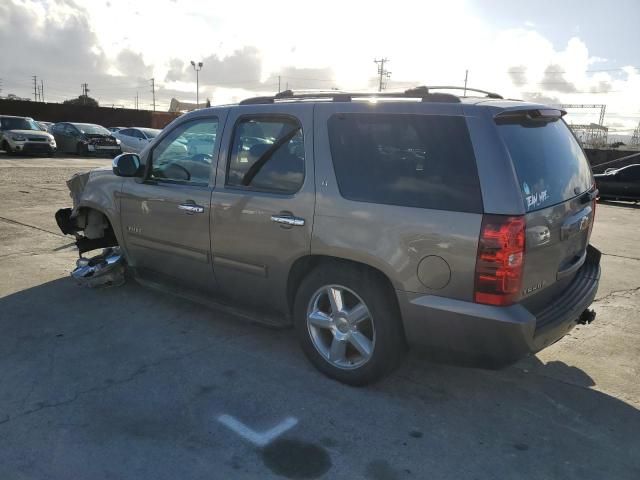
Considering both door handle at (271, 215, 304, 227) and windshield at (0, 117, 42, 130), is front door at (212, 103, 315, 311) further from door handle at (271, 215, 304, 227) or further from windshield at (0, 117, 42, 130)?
windshield at (0, 117, 42, 130)

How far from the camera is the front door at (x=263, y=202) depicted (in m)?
3.45

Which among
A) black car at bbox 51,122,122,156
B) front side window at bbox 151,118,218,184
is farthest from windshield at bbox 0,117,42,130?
front side window at bbox 151,118,218,184

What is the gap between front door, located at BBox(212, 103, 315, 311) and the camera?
3453mm

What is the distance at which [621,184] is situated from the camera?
14.8 m

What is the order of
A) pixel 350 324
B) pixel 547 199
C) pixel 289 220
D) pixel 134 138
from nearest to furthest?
1. pixel 547 199
2. pixel 350 324
3. pixel 289 220
4. pixel 134 138

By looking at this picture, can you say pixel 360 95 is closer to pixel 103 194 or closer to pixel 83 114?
pixel 103 194

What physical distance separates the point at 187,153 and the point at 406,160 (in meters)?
2.06

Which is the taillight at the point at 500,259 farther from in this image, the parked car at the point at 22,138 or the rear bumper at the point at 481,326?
the parked car at the point at 22,138

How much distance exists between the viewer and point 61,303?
4.77 metres

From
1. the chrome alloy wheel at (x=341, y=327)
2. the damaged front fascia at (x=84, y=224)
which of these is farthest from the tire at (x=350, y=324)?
the damaged front fascia at (x=84, y=224)

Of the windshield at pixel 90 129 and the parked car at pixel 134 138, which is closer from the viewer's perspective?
the parked car at pixel 134 138

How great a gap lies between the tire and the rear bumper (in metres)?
0.14

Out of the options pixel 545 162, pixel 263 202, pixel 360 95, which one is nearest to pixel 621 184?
pixel 545 162

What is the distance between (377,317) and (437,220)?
714mm
